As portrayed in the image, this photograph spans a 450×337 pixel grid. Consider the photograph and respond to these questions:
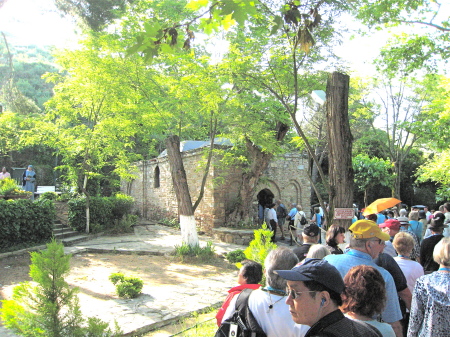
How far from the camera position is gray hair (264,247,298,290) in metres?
2.36

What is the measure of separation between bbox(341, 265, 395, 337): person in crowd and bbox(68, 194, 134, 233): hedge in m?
12.5

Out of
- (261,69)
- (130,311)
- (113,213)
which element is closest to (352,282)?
(130,311)

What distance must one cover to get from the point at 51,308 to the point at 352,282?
2.59m

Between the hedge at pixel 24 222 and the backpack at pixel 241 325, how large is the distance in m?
8.97

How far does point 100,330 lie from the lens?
335 centimetres

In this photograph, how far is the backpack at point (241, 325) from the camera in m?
2.21

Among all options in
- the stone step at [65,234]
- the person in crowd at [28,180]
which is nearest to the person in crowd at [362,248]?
the stone step at [65,234]

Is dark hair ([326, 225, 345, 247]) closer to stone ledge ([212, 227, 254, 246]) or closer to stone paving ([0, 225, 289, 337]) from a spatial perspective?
stone paving ([0, 225, 289, 337])

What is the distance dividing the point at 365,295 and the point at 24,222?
33.6 ft

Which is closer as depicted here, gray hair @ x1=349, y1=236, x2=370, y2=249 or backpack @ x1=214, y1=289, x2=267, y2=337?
backpack @ x1=214, y1=289, x2=267, y2=337

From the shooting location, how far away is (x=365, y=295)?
2.12 m

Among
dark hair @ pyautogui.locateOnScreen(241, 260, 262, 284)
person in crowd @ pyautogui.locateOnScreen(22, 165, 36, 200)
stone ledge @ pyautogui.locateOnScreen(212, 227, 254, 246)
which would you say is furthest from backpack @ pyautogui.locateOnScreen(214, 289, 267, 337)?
person in crowd @ pyautogui.locateOnScreen(22, 165, 36, 200)

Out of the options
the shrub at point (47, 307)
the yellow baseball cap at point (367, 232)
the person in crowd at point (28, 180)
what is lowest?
the shrub at point (47, 307)

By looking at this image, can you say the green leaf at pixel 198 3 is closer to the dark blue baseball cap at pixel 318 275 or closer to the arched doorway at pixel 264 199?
the dark blue baseball cap at pixel 318 275
